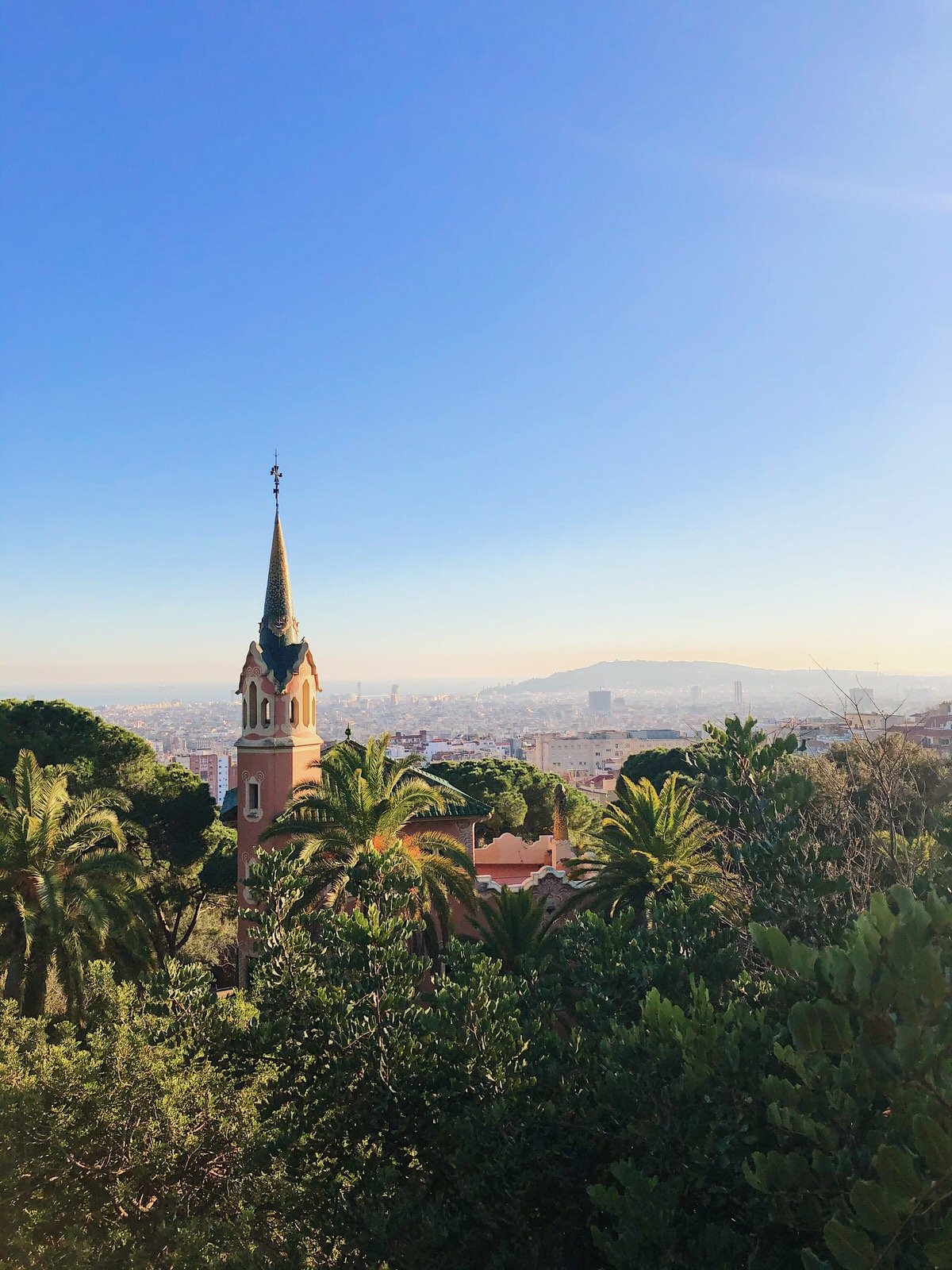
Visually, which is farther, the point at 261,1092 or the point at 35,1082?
the point at 261,1092

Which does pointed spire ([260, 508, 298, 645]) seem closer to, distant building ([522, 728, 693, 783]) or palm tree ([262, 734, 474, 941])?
palm tree ([262, 734, 474, 941])

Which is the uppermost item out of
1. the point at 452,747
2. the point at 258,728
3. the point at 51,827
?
the point at 258,728

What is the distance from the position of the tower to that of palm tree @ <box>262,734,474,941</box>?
3.51 meters

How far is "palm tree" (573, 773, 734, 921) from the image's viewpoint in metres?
14.1

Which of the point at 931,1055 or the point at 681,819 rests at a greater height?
the point at 931,1055

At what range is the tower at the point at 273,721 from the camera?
695 inches

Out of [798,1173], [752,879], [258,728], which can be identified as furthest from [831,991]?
[258,728]

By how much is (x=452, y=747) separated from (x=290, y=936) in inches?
4302

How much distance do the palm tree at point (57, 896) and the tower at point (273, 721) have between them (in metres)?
4.54

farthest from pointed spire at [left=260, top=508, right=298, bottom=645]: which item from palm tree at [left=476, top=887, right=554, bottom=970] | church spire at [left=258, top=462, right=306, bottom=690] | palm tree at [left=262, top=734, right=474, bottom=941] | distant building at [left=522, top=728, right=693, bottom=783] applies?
distant building at [left=522, top=728, right=693, bottom=783]

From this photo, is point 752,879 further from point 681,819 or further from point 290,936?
point 681,819

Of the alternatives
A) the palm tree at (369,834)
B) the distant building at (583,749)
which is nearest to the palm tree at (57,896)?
the palm tree at (369,834)

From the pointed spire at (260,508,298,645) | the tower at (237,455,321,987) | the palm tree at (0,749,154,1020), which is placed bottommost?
the palm tree at (0,749,154,1020)

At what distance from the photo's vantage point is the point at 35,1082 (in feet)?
23.9
